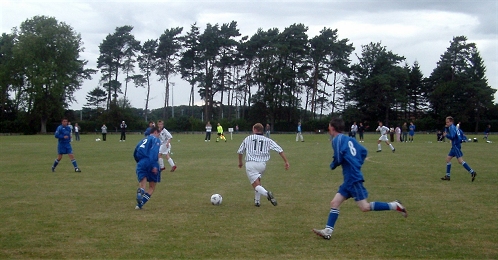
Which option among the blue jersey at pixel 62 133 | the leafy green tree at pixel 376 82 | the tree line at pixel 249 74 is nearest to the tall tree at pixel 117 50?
the tree line at pixel 249 74

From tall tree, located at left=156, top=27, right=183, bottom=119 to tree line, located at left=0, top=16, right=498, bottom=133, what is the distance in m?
0.17

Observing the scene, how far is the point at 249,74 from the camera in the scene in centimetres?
8144

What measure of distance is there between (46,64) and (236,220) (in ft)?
236

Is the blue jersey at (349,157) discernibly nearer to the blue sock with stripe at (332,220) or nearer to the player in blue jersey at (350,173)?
the player in blue jersey at (350,173)

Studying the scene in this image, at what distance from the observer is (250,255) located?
6.32 metres

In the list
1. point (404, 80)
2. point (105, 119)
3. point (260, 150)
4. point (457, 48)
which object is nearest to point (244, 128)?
point (105, 119)

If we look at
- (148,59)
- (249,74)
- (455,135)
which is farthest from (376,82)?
(455,135)

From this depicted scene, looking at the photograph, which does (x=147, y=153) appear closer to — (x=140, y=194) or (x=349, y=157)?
(x=140, y=194)

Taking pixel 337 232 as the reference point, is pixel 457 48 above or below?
above

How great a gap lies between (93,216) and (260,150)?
345 centimetres

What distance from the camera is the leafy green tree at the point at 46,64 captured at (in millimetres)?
71688

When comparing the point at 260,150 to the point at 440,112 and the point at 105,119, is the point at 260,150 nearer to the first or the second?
the point at 105,119

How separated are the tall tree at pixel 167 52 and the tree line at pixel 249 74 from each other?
6.6 inches

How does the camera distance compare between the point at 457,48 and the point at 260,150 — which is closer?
the point at 260,150
